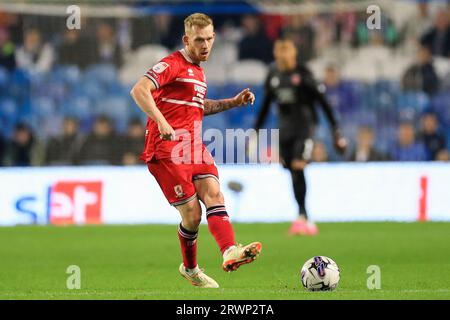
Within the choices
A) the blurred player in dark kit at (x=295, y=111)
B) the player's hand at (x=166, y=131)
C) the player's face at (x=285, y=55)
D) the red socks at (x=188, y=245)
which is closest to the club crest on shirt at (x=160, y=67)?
the player's hand at (x=166, y=131)

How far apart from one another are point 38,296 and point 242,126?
31.7ft

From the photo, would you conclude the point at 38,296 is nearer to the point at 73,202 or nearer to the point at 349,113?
the point at 73,202

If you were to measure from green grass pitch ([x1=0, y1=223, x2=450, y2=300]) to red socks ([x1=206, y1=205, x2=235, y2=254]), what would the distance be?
35 centimetres

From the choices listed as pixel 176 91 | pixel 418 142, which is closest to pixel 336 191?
pixel 418 142

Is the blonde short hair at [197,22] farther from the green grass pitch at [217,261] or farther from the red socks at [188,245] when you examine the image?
the green grass pitch at [217,261]

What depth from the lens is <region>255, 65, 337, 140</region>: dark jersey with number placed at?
43.4 ft

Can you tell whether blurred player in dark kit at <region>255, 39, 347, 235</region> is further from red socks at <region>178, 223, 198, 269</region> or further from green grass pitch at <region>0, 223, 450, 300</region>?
red socks at <region>178, 223, 198, 269</region>

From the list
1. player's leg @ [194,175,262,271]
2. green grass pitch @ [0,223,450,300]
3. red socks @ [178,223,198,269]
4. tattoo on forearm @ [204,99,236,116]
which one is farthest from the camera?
tattoo on forearm @ [204,99,236,116]

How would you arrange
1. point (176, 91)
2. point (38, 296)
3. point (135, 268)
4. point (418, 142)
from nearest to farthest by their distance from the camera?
1. point (38, 296)
2. point (176, 91)
3. point (135, 268)
4. point (418, 142)

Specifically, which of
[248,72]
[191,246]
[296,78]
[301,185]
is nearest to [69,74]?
[248,72]

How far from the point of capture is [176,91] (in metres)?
7.74

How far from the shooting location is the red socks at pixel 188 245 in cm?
790

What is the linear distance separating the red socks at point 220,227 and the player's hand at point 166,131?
2.42 feet

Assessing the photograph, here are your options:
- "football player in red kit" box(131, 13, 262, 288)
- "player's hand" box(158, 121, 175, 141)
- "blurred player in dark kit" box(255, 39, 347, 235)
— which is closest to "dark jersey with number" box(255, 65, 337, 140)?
"blurred player in dark kit" box(255, 39, 347, 235)
